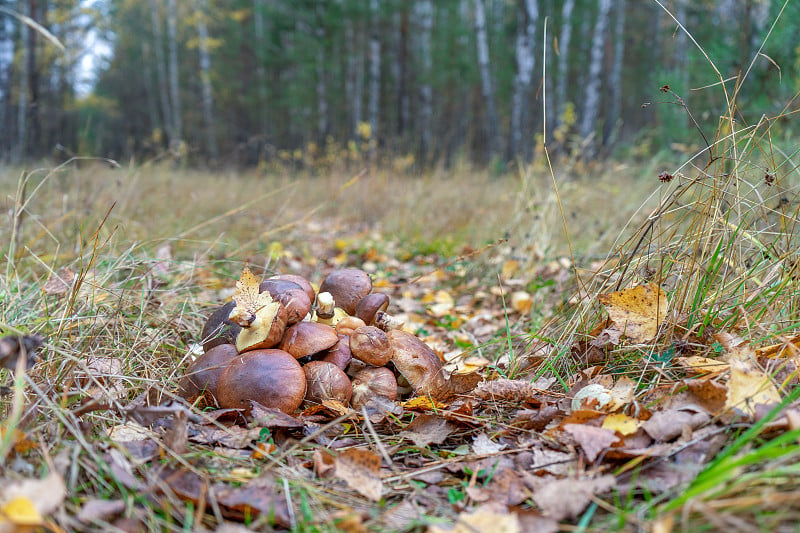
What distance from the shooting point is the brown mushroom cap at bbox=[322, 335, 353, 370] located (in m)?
1.71

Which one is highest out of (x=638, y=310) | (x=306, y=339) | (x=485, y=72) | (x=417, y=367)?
(x=485, y=72)

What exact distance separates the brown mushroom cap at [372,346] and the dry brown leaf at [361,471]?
0.42 m

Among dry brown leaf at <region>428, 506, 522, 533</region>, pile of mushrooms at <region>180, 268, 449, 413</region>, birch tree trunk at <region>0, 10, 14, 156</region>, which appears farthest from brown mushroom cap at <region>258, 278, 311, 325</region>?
birch tree trunk at <region>0, 10, 14, 156</region>

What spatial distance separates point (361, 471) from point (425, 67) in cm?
1797

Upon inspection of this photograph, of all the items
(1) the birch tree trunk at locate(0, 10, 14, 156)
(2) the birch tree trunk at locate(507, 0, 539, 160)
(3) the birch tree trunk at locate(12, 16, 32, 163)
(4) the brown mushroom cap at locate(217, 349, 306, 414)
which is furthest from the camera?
(1) the birch tree trunk at locate(0, 10, 14, 156)

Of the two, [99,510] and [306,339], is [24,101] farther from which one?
[99,510]

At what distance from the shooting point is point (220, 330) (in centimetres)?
178

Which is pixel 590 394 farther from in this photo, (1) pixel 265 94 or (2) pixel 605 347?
(1) pixel 265 94

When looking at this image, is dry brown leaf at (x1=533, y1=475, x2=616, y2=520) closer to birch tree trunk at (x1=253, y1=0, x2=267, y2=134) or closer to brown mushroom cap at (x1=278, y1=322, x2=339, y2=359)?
brown mushroom cap at (x1=278, y1=322, x2=339, y2=359)

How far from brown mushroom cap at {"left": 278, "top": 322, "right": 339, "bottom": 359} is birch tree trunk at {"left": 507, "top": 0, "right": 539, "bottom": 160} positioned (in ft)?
27.5

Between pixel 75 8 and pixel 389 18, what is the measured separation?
406 inches

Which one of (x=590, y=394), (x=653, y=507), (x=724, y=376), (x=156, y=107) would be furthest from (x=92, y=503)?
(x=156, y=107)

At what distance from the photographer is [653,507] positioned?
3.30 feet

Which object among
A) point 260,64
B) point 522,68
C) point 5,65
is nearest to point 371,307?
point 522,68
